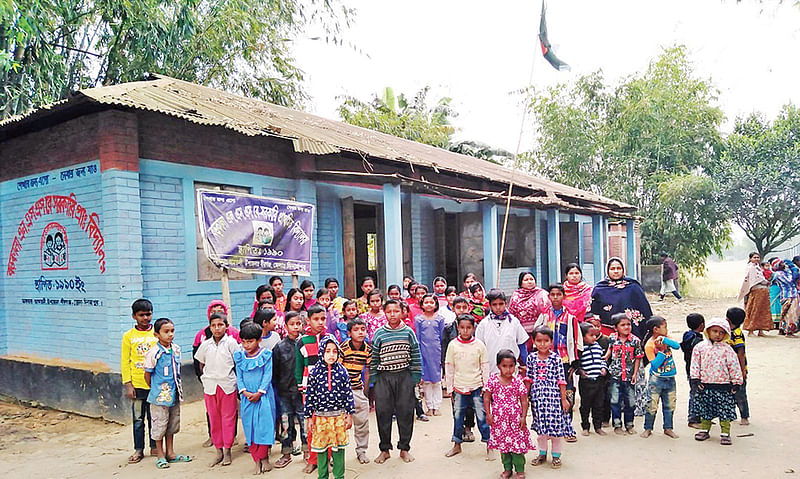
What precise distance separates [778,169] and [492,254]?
1356cm

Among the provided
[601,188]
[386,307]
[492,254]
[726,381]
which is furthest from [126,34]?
[601,188]

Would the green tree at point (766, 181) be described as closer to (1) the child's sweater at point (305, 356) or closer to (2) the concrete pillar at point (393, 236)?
(2) the concrete pillar at point (393, 236)

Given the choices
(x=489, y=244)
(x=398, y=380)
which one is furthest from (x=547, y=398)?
(x=489, y=244)

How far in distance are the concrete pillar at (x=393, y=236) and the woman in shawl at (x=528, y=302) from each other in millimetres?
2618

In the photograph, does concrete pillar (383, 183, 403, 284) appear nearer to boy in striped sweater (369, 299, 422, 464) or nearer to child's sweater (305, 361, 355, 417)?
boy in striped sweater (369, 299, 422, 464)

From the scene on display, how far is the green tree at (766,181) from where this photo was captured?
18344mm

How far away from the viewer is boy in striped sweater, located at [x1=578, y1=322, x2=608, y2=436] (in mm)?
4898

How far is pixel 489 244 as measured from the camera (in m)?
10.4

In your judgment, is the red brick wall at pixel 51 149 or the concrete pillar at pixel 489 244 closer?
the red brick wall at pixel 51 149

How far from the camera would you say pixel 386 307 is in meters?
4.54

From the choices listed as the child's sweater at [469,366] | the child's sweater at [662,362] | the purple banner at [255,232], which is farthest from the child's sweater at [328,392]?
the child's sweater at [662,362]

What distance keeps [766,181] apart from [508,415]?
18.3 metres

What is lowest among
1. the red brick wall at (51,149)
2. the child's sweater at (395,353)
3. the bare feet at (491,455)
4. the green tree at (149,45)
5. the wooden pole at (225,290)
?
the bare feet at (491,455)

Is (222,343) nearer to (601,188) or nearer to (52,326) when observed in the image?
(52,326)
